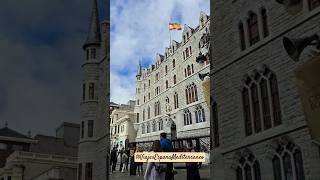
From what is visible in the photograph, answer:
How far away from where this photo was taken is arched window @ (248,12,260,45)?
7336mm

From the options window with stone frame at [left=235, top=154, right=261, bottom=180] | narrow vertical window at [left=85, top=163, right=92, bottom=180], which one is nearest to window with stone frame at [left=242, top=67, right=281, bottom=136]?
window with stone frame at [left=235, top=154, right=261, bottom=180]

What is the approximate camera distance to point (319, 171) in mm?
5516

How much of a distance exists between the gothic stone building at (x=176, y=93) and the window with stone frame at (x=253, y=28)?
1.18m

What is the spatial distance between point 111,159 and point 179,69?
5.71 feet

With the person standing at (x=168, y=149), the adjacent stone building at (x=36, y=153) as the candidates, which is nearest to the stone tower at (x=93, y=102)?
the adjacent stone building at (x=36, y=153)

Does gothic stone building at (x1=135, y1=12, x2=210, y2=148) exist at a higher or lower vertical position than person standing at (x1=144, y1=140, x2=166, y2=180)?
higher

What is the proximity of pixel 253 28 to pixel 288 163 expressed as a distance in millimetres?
2539

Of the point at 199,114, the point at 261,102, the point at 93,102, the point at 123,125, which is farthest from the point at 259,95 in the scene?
the point at 93,102

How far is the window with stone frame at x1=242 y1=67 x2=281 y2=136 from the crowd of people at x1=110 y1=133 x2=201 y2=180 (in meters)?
1.60

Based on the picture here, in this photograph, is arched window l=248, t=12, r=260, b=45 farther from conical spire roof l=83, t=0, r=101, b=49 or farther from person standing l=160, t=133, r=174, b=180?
conical spire roof l=83, t=0, r=101, b=49

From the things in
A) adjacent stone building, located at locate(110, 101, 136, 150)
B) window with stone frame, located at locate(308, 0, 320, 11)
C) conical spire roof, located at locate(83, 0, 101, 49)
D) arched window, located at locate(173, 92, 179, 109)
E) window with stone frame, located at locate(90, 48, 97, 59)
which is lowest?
adjacent stone building, located at locate(110, 101, 136, 150)

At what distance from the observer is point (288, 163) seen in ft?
20.3

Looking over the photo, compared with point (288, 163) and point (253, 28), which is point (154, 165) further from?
point (253, 28)

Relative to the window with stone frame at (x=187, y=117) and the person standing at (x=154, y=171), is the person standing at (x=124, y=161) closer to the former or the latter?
the window with stone frame at (x=187, y=117)
